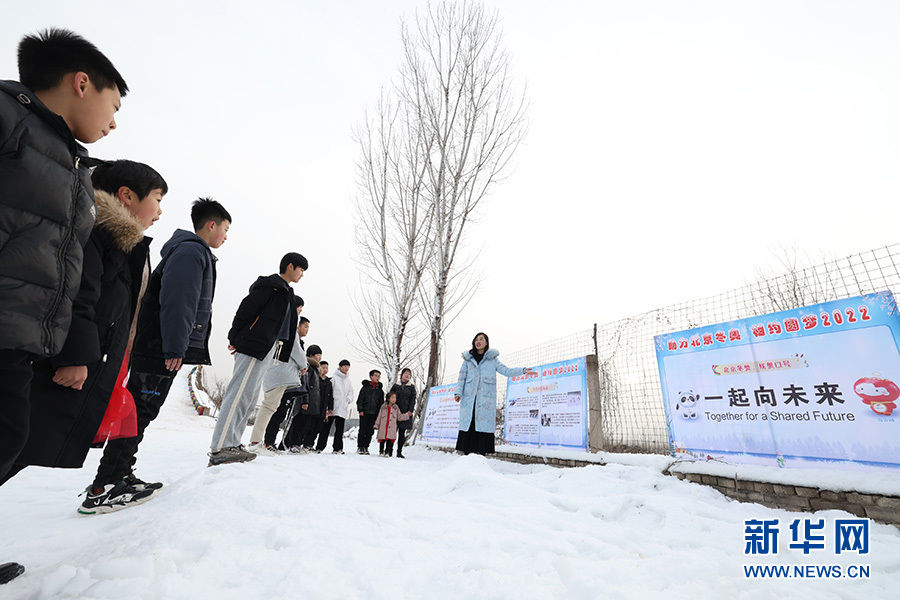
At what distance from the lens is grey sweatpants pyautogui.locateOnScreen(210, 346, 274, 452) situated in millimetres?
3586

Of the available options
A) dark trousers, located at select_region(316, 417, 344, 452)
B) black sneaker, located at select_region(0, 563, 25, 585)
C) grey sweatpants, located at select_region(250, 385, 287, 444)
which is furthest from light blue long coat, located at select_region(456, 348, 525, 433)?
black sneaker, located at select_region(0, 563, 25, 585)

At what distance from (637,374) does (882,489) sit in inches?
97.8

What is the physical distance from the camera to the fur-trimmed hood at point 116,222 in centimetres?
149

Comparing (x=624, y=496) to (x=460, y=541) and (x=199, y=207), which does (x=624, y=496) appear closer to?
(x=460, y=541)

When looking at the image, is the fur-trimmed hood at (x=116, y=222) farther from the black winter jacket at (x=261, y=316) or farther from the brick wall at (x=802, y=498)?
the brick wall at (x=802, y=498)

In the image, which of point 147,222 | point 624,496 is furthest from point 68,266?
point 624,496

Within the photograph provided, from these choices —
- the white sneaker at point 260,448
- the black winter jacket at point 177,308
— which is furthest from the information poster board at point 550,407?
the black winter jacket at point 177,308

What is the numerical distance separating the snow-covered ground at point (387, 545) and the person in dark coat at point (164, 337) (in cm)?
34

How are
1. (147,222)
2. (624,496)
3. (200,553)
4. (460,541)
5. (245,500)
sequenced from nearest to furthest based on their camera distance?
(200,553) < (460,541) < (147,222) < (245,500) < (624,496)

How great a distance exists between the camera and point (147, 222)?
200 centimetres

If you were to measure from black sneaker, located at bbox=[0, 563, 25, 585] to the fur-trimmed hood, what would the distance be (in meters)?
1.14

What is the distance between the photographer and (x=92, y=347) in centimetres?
130

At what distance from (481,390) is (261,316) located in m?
3.16

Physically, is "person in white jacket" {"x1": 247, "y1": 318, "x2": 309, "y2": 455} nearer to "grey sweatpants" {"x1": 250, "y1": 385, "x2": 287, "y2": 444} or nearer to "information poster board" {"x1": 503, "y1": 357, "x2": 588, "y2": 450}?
"grey sweatpants" {"x1": 250, "y1": 385, "x2": 287, "y2": 444}
